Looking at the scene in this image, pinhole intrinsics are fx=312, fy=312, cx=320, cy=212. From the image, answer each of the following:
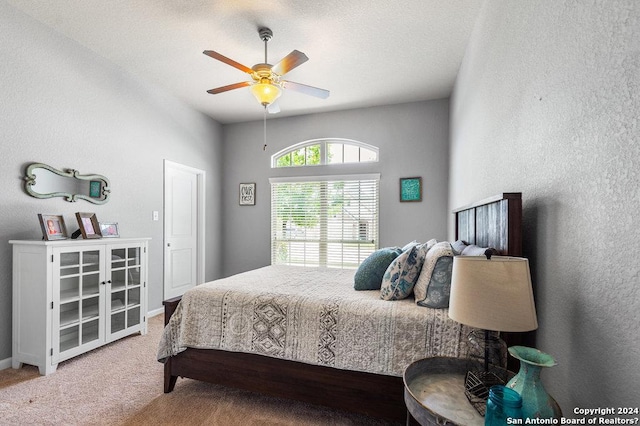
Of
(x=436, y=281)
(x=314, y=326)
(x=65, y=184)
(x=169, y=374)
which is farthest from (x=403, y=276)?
(x=65, y=184)

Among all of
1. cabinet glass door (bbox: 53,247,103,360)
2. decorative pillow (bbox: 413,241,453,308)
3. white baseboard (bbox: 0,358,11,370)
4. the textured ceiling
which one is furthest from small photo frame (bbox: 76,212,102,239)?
decorative pillow (bbox: 413,241,453,308)

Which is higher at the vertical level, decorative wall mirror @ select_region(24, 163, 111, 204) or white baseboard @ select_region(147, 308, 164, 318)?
decorative wall mirror @ select_region(24, 163, 111, 204)

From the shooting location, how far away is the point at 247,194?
5137 millimetres

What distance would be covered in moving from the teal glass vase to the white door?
162 inches

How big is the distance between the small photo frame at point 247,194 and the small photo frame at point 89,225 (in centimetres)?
232

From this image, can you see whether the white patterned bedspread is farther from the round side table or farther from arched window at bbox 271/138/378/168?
arched window at bbox 271/138/378/168

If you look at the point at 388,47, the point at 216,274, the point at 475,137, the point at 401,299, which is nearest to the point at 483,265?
the point at 401,299

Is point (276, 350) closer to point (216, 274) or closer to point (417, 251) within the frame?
point (417, 251)

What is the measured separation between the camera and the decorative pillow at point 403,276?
6.25 feet

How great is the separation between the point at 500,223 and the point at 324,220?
11.0ft

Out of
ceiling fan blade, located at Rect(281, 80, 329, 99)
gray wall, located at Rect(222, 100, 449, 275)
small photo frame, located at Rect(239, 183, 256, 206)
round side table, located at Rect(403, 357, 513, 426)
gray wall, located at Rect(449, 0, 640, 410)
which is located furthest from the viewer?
small photo frame, located at Rect(239, 183, 256, 206)

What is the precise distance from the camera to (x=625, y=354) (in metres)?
0.77

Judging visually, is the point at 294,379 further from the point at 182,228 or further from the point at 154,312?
the point at 182,228

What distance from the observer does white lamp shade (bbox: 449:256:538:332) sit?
958mm
